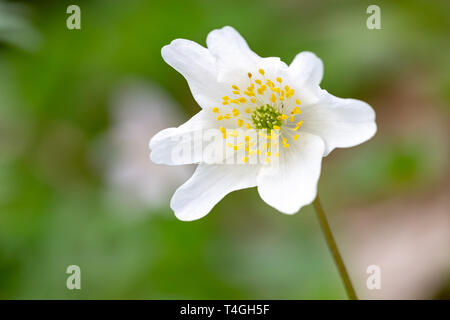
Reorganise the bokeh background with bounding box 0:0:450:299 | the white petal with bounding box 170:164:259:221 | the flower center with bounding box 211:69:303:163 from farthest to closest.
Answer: the bokeh background with bounding box 0:0:450:299
the flower center with bounding box 211:69:303:163
the white petal with bounding box 170:164:259:221

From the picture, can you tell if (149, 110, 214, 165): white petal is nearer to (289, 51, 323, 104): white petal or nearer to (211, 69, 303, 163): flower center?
(211, 69, 303, 163): flower center

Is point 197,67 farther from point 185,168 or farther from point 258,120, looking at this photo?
point 185,168

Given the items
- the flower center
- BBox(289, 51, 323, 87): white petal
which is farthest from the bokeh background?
BBox(289, 51, 323, 87): white petal

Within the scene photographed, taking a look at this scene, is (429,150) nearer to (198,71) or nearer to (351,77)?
(351,77)

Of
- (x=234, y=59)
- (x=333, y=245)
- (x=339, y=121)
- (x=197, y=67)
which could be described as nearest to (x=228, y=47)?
(x=234, y=59)

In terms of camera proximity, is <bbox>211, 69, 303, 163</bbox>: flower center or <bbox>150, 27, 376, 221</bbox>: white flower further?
<bbox>211, 69, 303, 163</bbox>: flower center

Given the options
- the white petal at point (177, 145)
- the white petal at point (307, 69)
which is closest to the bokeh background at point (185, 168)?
the white petal at point (177, 145)
